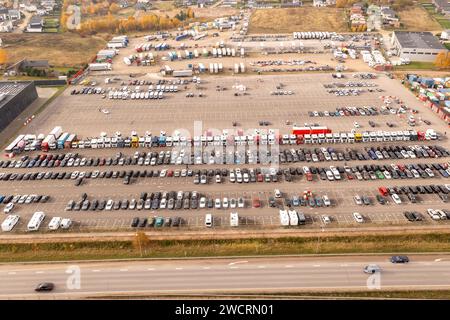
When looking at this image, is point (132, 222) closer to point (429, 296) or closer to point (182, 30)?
point (429, 296)

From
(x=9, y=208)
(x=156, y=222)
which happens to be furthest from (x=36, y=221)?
(x=156, y=222)

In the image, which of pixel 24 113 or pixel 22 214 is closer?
pixel 22 214

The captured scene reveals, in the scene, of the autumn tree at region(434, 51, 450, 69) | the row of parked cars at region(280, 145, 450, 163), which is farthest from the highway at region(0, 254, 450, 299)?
the autumn tree at region(434, 51, 450, 69)

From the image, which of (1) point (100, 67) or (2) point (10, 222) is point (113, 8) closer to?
(1) point (100, 67)

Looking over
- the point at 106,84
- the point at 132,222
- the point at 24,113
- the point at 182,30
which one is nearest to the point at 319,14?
the point at 182,30

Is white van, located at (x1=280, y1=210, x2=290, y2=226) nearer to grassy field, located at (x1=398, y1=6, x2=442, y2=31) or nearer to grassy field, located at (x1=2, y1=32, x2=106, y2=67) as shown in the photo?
grassy field, located at (x1=2, y1=32, x2=106, y2=67)

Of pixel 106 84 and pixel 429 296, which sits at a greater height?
pixel 106 84
